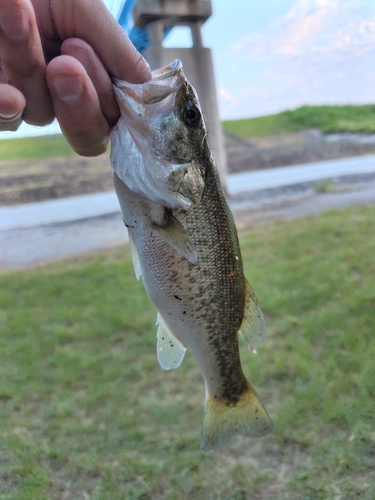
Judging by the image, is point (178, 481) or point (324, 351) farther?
point (324, 351)

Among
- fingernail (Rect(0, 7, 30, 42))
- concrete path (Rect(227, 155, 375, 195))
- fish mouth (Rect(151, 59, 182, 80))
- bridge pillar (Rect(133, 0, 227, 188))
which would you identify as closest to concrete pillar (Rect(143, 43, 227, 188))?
bridge pillar (Rect(133, 0, 227, 188))

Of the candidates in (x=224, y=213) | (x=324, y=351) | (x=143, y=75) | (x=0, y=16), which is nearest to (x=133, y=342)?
(x=324, y=351)

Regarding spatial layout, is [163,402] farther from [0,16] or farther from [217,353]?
[0,16]

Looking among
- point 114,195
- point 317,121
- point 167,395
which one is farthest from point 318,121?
point 167,395

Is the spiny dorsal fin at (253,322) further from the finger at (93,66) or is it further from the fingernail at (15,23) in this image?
the fingernail at (15,23)

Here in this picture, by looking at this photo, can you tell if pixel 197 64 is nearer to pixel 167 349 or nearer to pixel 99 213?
pixel 167 349

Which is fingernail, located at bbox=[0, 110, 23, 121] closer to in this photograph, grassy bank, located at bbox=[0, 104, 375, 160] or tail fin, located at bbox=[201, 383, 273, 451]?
tail fin, located at bbox=[201, 383, 273, 451]
